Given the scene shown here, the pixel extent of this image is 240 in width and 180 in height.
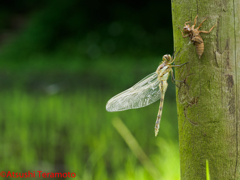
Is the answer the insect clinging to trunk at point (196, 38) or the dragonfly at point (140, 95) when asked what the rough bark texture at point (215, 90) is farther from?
the dragonfly at point (140, 95)

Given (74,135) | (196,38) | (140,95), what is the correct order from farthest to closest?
(74,135)
(140,95)
(196,38)

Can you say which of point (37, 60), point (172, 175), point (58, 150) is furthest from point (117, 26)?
point (172, 175)

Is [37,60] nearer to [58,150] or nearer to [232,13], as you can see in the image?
[58,150]

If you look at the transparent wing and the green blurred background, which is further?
the green blurred background

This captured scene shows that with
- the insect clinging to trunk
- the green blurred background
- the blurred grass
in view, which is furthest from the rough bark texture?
the blurred grass

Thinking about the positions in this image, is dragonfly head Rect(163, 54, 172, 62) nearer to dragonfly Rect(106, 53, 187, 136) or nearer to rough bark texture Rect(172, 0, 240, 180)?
dragonfly Rect(106, 53, 187, 136)

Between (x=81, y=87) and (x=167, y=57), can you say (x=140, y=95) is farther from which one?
(x=81, y=87)

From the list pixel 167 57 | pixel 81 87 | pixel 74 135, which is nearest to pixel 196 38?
pixel 167 57
